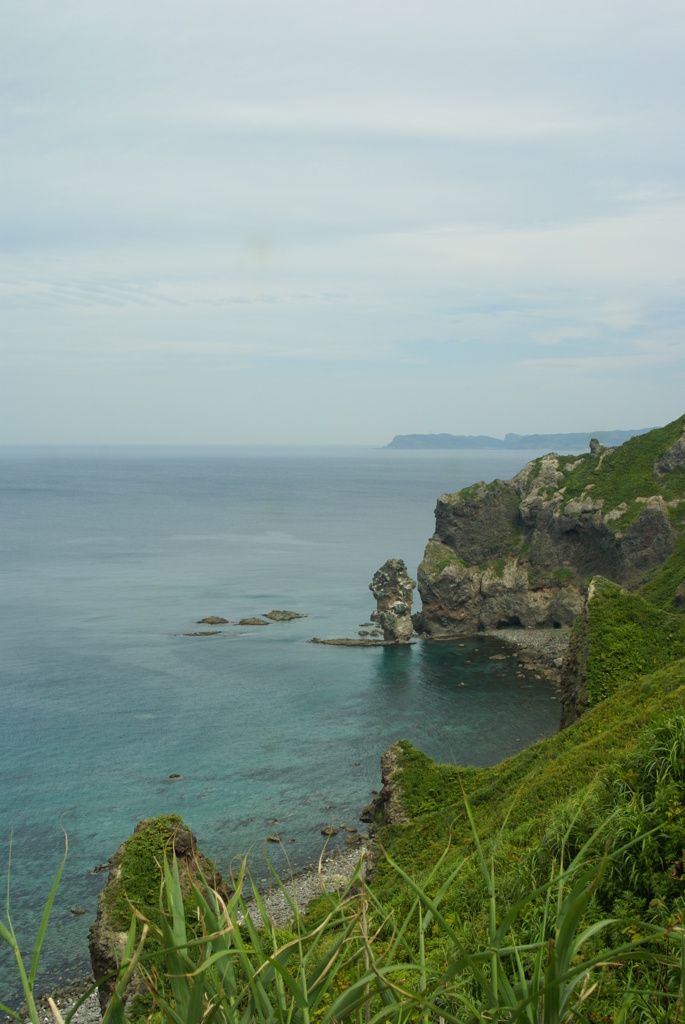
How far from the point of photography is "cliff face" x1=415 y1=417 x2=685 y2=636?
8038 cm

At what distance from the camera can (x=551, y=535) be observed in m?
89.3

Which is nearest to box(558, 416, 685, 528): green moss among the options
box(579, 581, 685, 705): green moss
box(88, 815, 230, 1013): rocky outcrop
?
box(579, 581, 685, 705): green moss

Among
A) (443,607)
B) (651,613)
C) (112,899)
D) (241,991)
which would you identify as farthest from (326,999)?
(443,607)

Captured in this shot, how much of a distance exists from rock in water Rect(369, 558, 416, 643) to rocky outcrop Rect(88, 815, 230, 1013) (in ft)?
189

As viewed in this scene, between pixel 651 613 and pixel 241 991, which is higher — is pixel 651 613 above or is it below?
below

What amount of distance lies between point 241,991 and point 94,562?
431 feet

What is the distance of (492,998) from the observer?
5.68 m

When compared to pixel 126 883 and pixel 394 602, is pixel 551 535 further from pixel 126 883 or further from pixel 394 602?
pixel 126 883

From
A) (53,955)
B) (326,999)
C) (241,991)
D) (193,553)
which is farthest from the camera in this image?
(193,553)

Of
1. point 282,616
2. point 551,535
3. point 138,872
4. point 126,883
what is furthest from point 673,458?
point 126,883

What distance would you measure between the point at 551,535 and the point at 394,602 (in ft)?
63.7

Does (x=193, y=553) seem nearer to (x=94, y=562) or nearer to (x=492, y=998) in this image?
(x=94, y=562)

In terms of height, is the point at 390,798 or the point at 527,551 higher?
the point at 527,551

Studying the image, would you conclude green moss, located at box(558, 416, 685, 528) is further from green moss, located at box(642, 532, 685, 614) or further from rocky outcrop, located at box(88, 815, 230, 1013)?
rocky outcrop, located at box(88, 815, 230, 1013)
